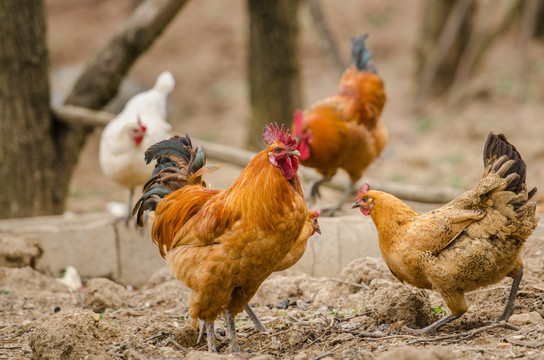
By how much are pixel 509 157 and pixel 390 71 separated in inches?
572

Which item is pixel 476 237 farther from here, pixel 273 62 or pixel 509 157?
pixel 273 62

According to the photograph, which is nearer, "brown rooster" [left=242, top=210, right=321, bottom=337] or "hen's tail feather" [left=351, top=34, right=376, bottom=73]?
"brown rooster" [left=242, top=210, right=321, bottom=337]

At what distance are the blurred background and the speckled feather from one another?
5049 millimetres

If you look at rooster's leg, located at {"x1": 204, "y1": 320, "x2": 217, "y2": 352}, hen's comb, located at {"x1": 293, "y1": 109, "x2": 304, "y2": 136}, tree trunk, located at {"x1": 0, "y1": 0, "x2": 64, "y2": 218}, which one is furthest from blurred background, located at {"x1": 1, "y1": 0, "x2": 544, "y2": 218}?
rooster's leg, located at {"x1": 204, "y1": 320, "x2": 217, "y2": 352}

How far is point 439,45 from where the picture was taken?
1441cm

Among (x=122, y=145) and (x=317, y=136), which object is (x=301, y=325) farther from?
(x=122, y=145)

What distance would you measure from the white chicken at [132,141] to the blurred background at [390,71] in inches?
92.0

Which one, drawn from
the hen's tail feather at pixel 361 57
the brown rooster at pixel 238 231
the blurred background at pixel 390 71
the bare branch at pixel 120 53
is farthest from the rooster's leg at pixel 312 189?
the brown rooster at pixel 238 231

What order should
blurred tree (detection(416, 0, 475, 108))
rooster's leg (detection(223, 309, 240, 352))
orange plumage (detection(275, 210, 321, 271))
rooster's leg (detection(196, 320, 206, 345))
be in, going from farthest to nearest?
blurred tree (detection(416, 0, 475, 108)) < orange plumage (detection(275, 210, 321, 271)) < rooster's leg (detection(196, 320, 206, 345)) < rooster's leg (detection(223, 309, 240, 352))

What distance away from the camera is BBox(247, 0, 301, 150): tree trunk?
33.7ft

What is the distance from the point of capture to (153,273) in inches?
283

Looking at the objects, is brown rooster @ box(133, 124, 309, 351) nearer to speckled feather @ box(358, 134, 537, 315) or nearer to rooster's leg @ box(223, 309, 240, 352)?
rooster's leg @ box(223, 309, 240, 352)

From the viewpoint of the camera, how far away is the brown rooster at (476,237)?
4203mm

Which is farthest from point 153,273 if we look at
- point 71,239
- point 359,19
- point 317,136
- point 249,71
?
point 359,19
